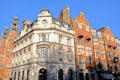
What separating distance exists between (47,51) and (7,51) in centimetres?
3077

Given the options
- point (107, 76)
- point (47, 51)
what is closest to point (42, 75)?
point (47, 51)

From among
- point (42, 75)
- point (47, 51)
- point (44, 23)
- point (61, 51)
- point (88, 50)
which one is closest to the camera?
point (42, 75)

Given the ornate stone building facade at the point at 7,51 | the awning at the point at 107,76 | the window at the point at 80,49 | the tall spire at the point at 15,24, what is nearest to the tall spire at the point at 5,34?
the ornate stone building facade at the point at 7,51

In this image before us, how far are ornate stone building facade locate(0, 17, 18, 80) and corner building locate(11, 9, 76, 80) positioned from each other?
65.1 ft

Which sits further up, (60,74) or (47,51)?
(47,51)

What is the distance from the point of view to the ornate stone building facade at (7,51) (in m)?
54.9

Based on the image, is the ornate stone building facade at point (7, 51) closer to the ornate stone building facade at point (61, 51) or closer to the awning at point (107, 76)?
the ornate stone building facade at point (61, 51)

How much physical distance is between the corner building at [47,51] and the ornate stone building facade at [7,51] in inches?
781

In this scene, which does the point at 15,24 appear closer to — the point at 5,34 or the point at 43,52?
the point at 5,34

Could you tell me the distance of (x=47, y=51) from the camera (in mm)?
31547

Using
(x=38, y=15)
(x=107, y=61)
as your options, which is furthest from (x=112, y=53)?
(x=38, y=15)

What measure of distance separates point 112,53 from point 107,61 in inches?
181

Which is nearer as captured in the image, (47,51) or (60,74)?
(47,51)

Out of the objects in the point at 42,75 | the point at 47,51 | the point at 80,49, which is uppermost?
the point at 80,49
